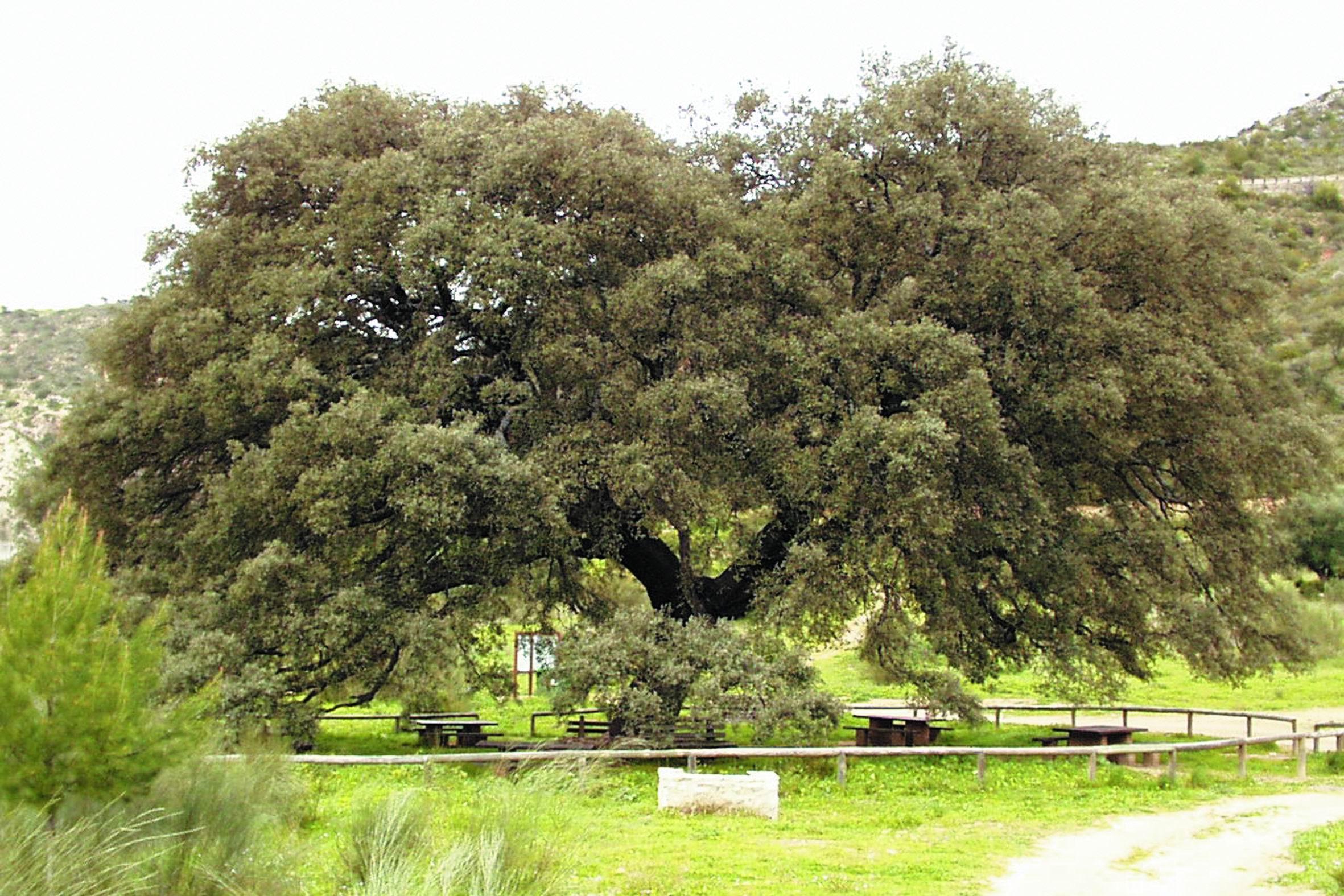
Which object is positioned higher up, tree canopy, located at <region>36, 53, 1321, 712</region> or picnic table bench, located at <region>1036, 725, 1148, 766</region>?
tree canopy, located at <region>36, 53, 1321, 712</region>

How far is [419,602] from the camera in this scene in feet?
58.8

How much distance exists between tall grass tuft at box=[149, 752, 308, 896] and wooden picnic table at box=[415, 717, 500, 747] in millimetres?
11472

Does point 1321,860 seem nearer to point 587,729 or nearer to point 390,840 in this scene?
point 390,840

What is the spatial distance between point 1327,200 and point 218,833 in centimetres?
9971

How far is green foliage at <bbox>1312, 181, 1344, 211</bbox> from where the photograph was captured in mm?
90625

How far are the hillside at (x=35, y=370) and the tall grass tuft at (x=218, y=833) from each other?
152 ft

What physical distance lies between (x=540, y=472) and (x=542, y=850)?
9.30 meters

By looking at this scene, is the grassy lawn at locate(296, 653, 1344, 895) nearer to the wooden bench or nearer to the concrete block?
the concrete block

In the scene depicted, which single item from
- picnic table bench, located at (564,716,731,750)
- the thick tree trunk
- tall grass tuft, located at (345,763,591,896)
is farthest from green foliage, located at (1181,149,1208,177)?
tall grass tuft, located at (345,763,591,896)

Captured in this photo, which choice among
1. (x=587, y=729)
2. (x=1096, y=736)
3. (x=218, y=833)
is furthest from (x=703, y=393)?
(x=218, y=833)

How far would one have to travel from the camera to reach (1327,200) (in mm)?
90625

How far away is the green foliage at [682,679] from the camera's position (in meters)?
16.1

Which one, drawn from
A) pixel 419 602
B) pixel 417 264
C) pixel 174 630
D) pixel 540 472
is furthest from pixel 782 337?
pixel 174 630

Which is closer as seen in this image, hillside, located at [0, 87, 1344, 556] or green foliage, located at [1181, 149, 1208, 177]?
hillside, located at [0, 87, 1344, 556]
